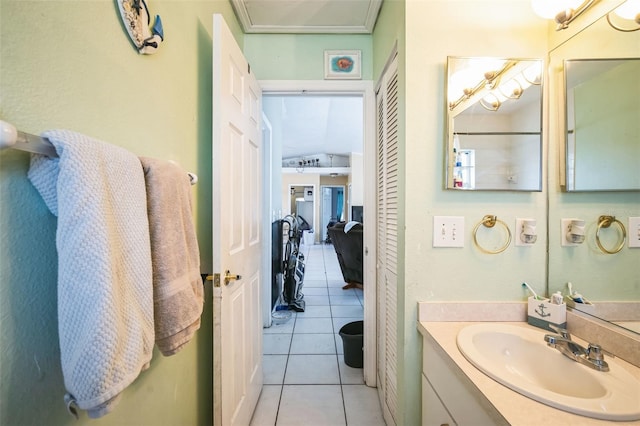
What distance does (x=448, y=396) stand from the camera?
0.81 meters

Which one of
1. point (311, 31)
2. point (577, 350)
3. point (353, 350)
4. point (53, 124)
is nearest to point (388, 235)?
point (577, 350)

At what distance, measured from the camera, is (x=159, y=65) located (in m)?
0.87

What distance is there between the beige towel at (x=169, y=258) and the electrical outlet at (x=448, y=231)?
93 cm

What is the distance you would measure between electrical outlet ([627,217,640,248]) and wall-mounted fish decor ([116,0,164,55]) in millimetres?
1627

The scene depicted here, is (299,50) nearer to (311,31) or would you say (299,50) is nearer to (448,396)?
(311,31)

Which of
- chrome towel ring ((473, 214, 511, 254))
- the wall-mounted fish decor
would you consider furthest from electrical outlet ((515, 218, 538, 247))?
the wall-mounted fish decor

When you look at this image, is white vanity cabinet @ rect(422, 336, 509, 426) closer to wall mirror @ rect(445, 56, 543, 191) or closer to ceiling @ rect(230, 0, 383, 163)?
wall mirror @ rect(445, 56, 543, 191)

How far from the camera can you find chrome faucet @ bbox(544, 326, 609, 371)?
702mm

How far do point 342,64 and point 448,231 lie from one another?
53.1 inches

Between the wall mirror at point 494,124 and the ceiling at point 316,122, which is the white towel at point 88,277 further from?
the ceiling at point 316,122

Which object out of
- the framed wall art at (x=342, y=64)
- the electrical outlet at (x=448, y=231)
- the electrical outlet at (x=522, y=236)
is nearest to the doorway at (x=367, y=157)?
the framed wall art at (x=342, y=64)

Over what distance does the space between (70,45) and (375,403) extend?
2.14 metres

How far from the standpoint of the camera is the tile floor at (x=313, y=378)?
151cm

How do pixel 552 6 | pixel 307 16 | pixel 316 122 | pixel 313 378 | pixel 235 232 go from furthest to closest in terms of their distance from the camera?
pixel 316 122 → pixel 313 378 → pixel 307 16 → pixel 235 232 → pixel 552 6
